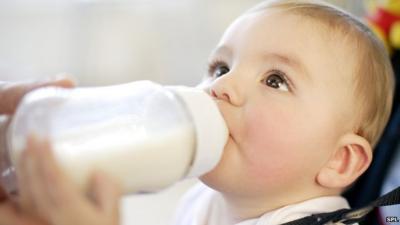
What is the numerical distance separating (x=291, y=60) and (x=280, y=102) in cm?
6

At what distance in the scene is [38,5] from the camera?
5.92ft

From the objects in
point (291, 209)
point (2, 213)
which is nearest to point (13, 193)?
point (2, 213)

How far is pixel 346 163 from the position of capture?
2.56ft

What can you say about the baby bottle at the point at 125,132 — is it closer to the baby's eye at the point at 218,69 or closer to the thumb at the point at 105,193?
the thumb at the point at 105,193

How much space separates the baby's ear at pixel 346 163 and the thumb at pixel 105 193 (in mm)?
366

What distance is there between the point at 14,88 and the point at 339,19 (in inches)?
16.6

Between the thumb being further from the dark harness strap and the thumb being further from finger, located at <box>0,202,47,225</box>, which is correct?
the dark harness strap

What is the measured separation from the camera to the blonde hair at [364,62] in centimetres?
76

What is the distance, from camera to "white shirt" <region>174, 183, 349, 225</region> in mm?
753

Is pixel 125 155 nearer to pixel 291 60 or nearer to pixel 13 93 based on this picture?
pixel 13 93

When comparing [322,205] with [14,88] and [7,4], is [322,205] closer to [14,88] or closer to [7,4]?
[14,88]

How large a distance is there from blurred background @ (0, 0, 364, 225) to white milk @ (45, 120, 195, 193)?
1.27m

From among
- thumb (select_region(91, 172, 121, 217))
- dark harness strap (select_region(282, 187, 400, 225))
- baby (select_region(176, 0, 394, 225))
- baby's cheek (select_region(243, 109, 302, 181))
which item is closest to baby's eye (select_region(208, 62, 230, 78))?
baby (select_region(176, 0, 394, 225))

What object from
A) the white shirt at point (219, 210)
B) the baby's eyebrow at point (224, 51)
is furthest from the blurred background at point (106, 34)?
the baby's eyebrow at point (224, 51)
